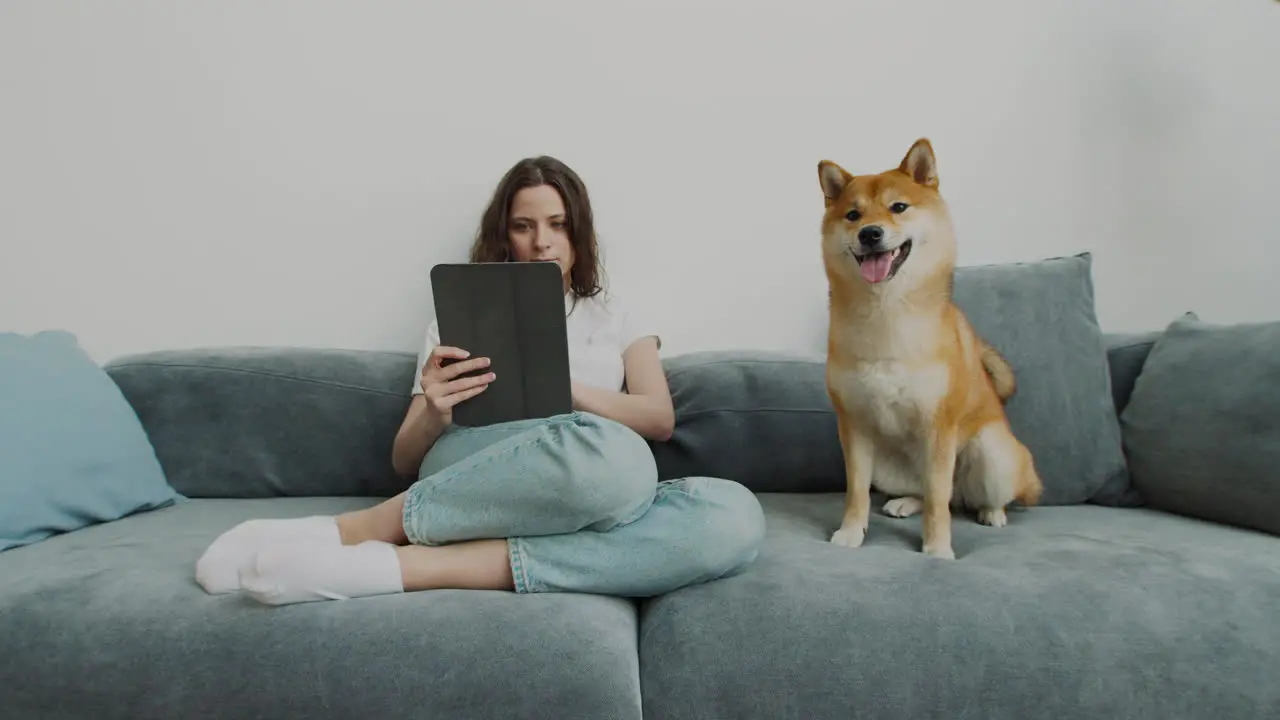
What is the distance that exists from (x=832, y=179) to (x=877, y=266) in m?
0.16

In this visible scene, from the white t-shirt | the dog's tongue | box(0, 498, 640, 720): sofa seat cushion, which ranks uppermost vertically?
the dog's tongue

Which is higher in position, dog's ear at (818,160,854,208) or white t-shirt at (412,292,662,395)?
dog's ear at (818,160,854,208)

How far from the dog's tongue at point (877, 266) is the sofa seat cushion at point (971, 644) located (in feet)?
1.29

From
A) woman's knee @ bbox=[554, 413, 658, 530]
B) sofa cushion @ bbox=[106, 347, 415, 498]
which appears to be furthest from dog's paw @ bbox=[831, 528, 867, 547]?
sofa cushion @ bbox=[106, 347, 415, 498]

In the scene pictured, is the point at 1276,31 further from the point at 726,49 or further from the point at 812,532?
the point at 812,532

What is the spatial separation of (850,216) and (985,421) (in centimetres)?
41

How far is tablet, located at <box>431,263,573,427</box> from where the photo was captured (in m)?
1.19

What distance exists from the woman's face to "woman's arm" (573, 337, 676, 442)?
0.70ft

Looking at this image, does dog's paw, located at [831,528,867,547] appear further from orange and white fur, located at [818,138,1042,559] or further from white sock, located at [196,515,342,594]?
white sock, located at [196,515,342,594]

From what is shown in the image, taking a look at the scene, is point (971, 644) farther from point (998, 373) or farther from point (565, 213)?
point (565, 213)

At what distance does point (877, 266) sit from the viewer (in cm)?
114

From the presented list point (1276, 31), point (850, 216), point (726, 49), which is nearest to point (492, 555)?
point (850, 216)

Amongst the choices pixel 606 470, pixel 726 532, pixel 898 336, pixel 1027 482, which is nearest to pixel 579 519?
pixel 606 470

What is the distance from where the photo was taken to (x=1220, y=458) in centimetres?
130
